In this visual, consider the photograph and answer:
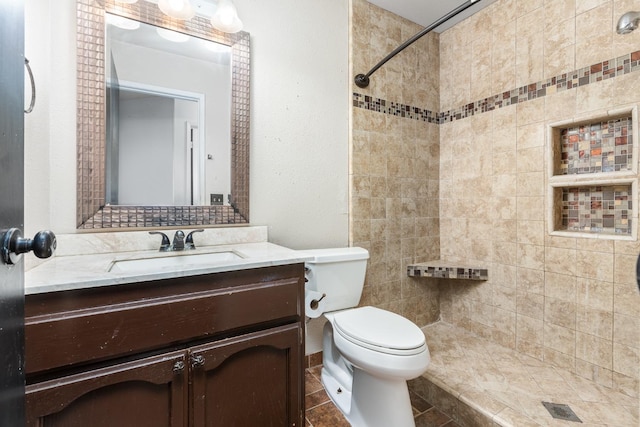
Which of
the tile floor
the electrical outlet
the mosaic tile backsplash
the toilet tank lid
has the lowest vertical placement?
the tile floor

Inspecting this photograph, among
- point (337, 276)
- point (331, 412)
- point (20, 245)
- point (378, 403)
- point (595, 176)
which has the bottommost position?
point (331, 412)

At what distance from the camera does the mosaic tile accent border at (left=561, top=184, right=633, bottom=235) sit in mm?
1550

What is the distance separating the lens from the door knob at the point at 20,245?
45 cm

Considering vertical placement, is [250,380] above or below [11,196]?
below

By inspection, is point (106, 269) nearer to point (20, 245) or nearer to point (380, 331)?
point (20, 245)

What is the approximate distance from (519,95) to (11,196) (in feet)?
7.92

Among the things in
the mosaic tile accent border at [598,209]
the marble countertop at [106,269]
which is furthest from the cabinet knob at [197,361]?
the mosaic tile accent border at [598,209]

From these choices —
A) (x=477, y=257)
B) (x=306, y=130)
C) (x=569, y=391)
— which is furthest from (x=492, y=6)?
(x=569, y=391)

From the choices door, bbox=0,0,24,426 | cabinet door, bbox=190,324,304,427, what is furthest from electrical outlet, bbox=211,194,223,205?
door, bbox=0,0,24,426

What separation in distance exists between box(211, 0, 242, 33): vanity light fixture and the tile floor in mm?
1979

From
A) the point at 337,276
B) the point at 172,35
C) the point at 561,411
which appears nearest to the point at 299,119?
the point at 172,35

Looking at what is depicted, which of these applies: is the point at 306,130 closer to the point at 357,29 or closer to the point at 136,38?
the point at 357,29

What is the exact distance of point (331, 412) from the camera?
147cm

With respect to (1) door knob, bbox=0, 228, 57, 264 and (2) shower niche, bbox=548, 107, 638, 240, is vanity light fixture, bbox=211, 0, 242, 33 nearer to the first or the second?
(1) door knob, bbox=0, 228, 57, 264
